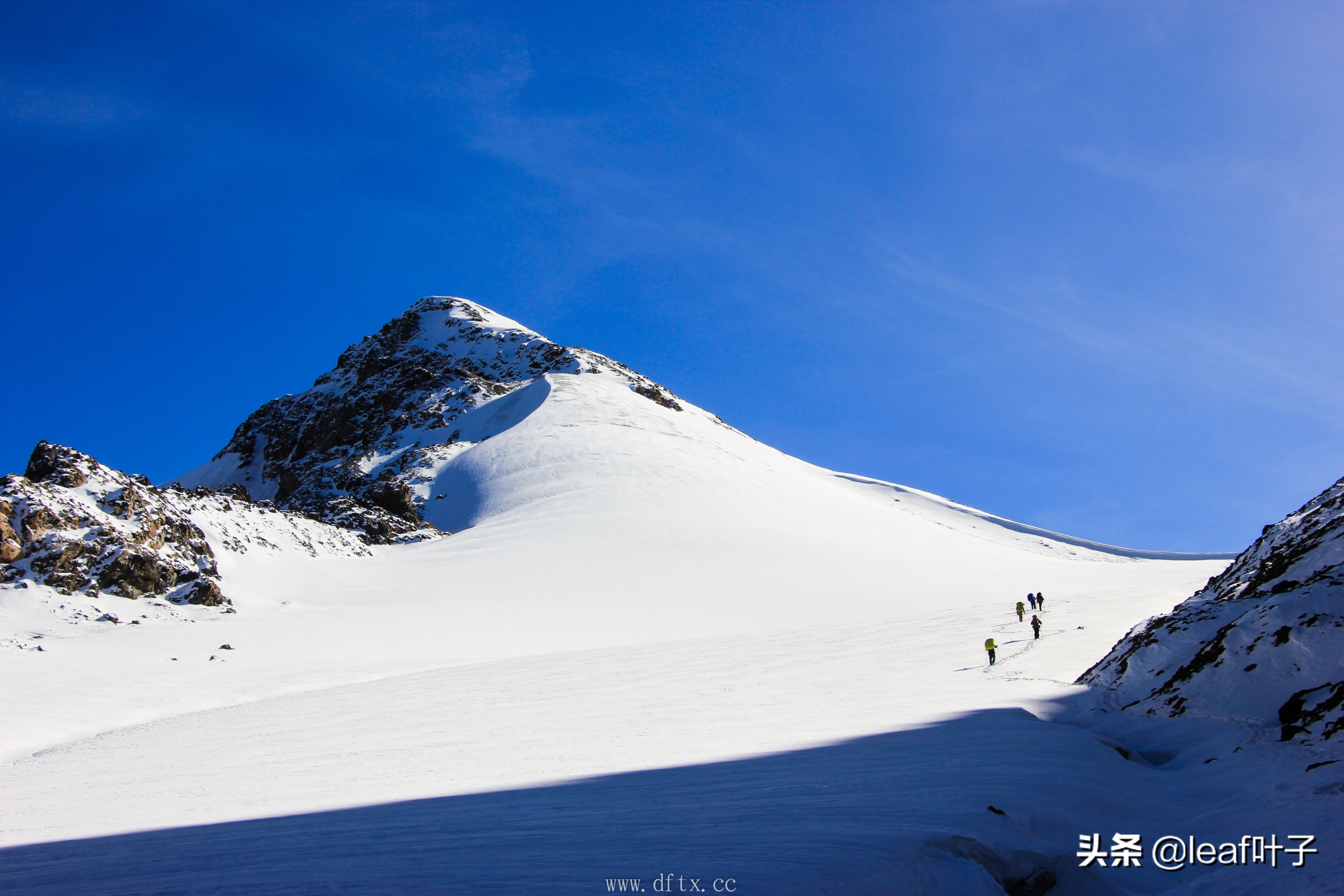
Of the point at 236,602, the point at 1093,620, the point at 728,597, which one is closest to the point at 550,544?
the point at 728,597

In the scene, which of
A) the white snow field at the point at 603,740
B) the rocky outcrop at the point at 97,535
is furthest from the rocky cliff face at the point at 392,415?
the white snow field at the point at 603,740

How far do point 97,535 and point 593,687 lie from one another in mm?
21299

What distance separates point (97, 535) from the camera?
85.0 ft

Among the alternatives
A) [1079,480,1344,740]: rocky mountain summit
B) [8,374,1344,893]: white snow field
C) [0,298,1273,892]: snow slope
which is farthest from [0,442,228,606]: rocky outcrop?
[1079,480,1344,740]: rocky mountain summit

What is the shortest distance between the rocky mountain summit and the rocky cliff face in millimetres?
40230

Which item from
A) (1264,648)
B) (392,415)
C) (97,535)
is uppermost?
(392,415)

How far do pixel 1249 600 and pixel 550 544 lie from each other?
31.3 metres

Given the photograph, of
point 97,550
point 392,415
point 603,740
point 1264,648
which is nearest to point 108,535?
point 97,550

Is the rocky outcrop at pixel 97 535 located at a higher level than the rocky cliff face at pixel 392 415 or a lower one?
lower

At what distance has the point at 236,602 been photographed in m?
27.5

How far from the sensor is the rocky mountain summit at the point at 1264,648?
7102 millimetres

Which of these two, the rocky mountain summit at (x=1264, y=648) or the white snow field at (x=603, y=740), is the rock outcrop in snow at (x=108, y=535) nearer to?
the white snow field at (x=603, y=740)

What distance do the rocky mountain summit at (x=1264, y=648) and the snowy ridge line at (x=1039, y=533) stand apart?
57.7 metres

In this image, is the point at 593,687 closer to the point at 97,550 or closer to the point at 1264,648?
the point at 1264,648
